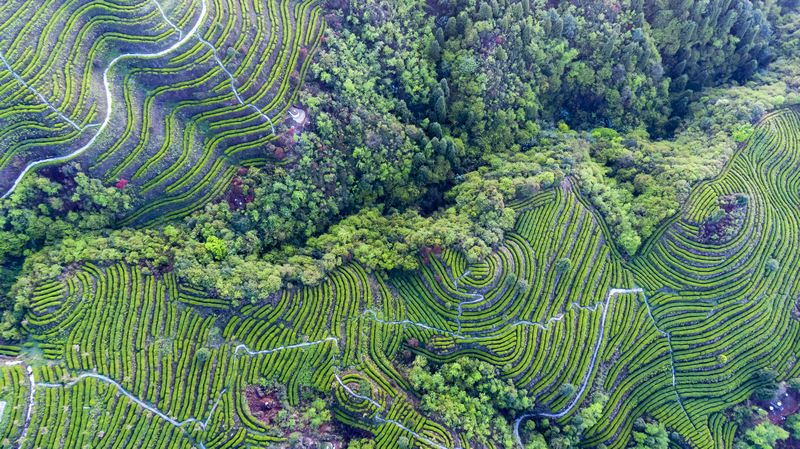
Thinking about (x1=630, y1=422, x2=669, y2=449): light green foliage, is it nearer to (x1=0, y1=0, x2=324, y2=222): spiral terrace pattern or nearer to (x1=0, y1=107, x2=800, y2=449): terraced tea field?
(x1=0, y1=107, x2=800, y2=449): terraced tea field

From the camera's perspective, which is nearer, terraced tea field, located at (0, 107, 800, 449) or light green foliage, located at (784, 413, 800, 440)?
terraced tea field, located at (0, 107, 800, 449)

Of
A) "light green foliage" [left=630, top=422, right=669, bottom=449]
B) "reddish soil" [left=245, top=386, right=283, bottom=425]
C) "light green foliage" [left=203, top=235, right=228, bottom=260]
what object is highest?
"light green foliage" [left=630, top=422, right=669, bottom=449]

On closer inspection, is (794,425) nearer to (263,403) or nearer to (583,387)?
(583,387)

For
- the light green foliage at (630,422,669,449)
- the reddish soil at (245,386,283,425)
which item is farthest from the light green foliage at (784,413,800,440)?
the reddish soil at (245,386,283,425)

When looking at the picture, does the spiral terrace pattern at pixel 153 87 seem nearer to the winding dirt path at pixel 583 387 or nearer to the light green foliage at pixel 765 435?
the winding dirt path at pixel 583 387

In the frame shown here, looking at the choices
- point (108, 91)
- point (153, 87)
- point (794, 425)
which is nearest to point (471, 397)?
point (794, 425)

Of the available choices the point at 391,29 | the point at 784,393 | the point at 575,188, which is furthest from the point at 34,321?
the point at 784,393
